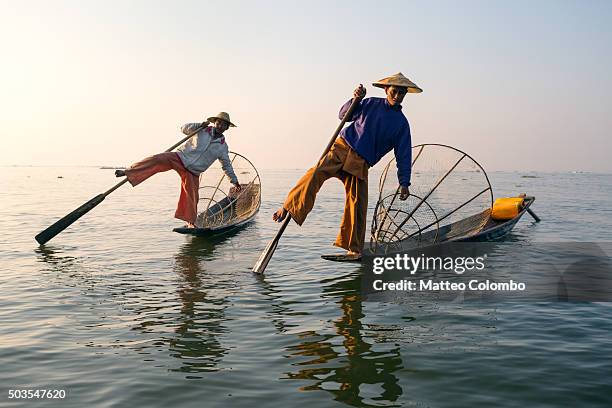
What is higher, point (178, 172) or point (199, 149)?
point (199, 149)

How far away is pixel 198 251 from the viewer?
908 cm

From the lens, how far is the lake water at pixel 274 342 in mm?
3357

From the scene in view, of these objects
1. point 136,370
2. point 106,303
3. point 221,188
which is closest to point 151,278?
point 106,303

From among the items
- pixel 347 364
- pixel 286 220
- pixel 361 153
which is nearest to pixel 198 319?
pixel 347 364

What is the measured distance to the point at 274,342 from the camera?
4.28 metres

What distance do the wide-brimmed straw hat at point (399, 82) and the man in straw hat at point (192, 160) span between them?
3.66m

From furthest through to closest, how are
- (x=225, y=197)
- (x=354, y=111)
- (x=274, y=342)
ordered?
(x=225, y=197)
(x=354, y=111)
(x=274, y=342)

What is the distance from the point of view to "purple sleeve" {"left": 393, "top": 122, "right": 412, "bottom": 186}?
6371 millimetres

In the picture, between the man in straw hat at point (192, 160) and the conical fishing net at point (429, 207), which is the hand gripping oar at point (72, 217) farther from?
the conical fishing net at point (429, 207)

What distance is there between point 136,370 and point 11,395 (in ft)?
2.57

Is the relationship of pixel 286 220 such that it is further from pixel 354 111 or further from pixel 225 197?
pixel 225 197

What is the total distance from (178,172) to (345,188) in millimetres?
4142

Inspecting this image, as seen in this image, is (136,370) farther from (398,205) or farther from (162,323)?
(398,205)

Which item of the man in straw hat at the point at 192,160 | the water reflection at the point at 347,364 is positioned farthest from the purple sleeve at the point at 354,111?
the man in straw hat at the point at 192,160
